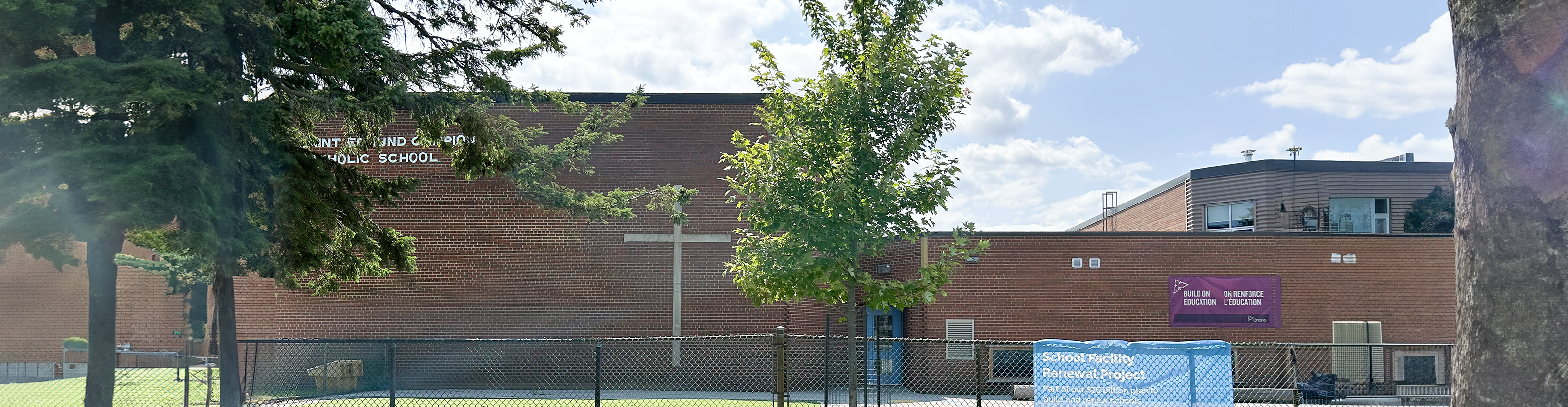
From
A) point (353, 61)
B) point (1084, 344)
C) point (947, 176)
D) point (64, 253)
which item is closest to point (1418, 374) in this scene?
point (1084, 344)

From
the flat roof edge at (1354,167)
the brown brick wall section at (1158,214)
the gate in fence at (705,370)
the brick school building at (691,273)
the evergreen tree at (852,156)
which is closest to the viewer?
the evergreen tree at (852,156)

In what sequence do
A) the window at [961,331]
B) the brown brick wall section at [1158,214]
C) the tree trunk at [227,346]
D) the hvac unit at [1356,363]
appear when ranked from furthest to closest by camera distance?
the brown brick wall section at [1158,214] < the window at [961,331] < the hvac unit at [1356,363] < the tree trunk at [227,346]

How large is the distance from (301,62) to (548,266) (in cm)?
804

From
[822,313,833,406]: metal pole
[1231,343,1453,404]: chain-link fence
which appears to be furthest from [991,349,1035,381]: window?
[1231,343,1453,404]: chain-link fence

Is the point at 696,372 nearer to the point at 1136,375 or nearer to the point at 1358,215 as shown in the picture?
the point at 1136,375

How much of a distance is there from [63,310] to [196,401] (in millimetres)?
14609

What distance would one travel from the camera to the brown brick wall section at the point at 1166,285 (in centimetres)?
2161

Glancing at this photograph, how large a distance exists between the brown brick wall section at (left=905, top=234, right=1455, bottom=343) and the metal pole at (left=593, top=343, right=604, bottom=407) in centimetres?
723

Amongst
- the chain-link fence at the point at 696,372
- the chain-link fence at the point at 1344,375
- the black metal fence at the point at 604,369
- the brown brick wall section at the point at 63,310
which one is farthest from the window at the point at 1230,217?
the brown brick wall section at the point at 63,310

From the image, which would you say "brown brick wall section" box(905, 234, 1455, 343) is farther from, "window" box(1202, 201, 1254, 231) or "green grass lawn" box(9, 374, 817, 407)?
"window" box(1202, 201, 1254, 231)

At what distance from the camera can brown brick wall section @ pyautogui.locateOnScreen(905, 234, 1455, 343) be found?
2161cm

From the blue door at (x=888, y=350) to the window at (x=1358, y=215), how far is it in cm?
1375

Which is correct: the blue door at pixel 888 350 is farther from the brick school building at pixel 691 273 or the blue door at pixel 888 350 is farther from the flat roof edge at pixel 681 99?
the flat roof edge at pixel 681 99

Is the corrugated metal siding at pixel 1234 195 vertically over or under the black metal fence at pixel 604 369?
over
